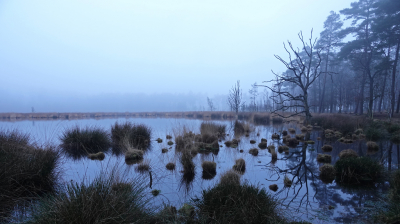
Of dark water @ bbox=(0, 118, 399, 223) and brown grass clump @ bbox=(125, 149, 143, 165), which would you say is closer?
dark water @ bbox=(0, 118, 399, 223)

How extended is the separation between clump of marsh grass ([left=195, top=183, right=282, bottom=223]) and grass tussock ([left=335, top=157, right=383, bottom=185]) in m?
2.90

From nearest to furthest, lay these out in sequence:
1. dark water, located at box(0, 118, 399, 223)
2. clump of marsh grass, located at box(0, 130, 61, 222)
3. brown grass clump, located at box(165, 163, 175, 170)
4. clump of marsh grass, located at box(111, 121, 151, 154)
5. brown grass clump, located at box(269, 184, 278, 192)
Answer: clump of marsh grass, located at box(0, 130, 61, 222) < dark water, located at box(0, 118, 399, 223) < brown grass clump, located at box(269, 184, 278, 192) < brown grass clump, located at box(165, 163, 175, 170) < clump of marsh grass, located at box(111, 121, 151, 154)

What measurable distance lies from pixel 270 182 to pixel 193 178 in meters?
1.79

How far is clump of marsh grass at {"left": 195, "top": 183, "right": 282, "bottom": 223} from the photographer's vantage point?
8.89 feet

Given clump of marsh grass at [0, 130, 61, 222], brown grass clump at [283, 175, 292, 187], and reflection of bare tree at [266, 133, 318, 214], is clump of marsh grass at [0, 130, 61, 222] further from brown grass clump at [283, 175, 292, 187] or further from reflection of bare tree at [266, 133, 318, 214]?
brown grass clump at [283, 175, 292, 187]

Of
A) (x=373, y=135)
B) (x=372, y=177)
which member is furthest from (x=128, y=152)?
(x=373, y=135)

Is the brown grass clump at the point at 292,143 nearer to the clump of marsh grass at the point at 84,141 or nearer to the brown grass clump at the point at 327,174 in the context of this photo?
the brown grass clump at the point at 327,174

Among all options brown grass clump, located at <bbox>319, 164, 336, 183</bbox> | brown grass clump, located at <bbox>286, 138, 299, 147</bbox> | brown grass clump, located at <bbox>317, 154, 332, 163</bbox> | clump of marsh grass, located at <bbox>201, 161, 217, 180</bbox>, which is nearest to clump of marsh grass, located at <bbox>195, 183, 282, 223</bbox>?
clump of marsh grass, located at <bbox>201, 161, 217, 180</bbox>

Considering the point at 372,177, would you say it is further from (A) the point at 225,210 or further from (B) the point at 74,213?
(B) the point at 74,213

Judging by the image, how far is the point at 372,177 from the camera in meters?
4.79

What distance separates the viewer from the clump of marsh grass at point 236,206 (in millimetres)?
2711

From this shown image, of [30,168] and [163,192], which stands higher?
[30,168]

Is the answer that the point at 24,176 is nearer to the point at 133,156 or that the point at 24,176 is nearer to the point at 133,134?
the point at 133,156

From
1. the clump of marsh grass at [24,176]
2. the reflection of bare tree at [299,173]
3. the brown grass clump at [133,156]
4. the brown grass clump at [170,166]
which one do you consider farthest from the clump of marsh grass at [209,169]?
the clump of marsh grass at [24,176]
